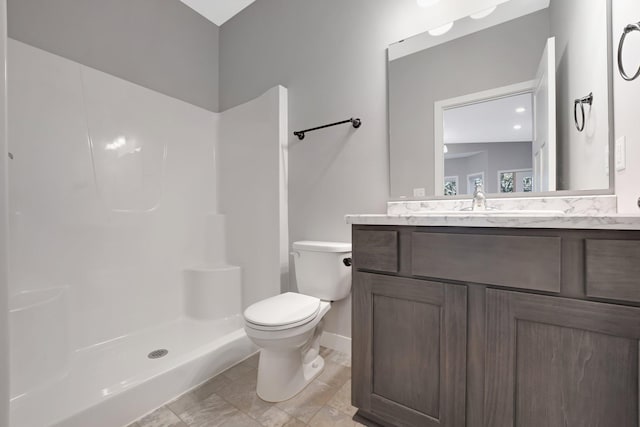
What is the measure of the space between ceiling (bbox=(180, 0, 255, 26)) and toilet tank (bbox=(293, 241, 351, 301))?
2.19m

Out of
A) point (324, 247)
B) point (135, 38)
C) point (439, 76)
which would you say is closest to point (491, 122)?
point (439, 76)

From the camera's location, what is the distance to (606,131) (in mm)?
1082

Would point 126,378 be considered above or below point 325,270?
below

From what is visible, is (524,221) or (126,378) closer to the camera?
(524,221)

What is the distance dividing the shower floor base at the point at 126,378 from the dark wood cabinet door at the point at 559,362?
1.39 meters

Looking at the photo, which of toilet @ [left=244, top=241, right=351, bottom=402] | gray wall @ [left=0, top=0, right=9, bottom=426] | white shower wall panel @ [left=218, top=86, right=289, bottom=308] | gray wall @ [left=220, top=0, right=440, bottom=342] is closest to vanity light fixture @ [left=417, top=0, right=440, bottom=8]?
gray wall @ [left=220, top=0, right=440, bottom=342]

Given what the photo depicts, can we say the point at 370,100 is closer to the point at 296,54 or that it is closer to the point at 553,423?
the point at 296,54

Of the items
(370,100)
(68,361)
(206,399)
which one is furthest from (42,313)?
(370,100)

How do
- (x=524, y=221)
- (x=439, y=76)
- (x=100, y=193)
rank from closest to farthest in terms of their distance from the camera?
(x=524, y=221) → (x=439, y=76) → (x=100, y=193)

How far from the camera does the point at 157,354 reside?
69.2 inches

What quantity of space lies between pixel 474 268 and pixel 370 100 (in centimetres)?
125

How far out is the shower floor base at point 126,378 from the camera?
1.18 m

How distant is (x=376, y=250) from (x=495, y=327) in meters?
0.45

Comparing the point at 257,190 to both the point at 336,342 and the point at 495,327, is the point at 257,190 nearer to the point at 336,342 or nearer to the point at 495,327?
the point at 336,342
